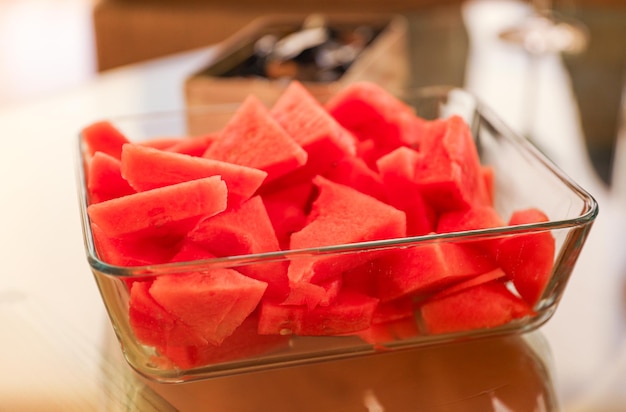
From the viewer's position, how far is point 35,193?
3.32 feet

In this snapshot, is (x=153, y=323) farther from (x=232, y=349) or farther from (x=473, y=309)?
(x=473, y=309)

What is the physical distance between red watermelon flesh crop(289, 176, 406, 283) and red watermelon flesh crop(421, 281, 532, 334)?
7 centimetres

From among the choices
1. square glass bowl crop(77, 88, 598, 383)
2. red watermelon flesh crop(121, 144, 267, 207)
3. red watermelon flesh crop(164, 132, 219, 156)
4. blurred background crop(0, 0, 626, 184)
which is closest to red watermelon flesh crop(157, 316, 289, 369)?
square glass bowl crop(77, 88, 598, 383)

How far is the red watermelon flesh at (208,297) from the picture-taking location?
1.74 feet

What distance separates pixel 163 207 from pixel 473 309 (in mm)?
260

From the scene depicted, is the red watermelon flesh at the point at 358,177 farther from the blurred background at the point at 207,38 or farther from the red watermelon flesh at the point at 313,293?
the blurred background at the point at 207,38

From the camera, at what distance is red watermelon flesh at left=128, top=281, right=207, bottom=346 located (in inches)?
21.5

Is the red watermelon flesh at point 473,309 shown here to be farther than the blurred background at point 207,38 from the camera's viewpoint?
No

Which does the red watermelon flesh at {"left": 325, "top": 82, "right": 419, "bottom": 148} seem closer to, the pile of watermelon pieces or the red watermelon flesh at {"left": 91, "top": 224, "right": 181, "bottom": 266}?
the pile of watermelon pieces

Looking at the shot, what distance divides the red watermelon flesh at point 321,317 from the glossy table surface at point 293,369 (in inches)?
2.4

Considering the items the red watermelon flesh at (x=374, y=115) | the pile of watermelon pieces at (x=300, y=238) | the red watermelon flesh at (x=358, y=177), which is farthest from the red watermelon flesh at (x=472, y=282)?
the red watermelon flesh at (x=374, y=115)

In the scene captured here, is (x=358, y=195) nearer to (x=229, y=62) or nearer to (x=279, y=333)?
(x=279, y=333)

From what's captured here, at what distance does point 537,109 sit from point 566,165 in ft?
0.84

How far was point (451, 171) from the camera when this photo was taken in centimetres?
66
